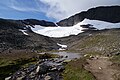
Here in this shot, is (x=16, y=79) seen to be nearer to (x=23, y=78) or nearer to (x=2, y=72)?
(x=23, y=78)

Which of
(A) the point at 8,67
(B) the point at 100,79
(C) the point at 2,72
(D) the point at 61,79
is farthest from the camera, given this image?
(A) the point at 8,67

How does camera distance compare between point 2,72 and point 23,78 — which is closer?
point 23,78

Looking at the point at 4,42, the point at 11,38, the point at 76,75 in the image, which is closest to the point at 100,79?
the point at 76,75

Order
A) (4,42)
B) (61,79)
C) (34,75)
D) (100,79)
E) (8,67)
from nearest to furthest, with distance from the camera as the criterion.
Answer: (100,79) < (61,79) < (34,75) < (8,67) < (4,42)

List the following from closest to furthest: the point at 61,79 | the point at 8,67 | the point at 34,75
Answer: the point at 61,79
the point at 34,75
the point at 8,67

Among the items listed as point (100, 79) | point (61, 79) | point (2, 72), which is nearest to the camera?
point (100, 79)

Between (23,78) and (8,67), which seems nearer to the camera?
(23,78)

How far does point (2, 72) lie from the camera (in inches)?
2363

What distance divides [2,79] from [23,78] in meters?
4.95

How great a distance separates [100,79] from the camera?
151 feet

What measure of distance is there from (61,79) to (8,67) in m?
24.1

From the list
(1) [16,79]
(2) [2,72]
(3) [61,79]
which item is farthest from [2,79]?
(3) [61,79]

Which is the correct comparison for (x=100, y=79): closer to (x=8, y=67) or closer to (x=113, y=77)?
(x=113, y=77)

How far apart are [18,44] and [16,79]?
14263 cm
